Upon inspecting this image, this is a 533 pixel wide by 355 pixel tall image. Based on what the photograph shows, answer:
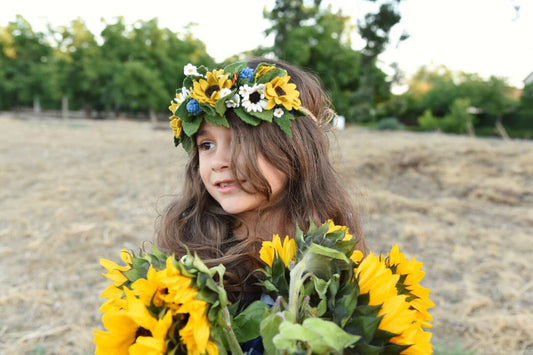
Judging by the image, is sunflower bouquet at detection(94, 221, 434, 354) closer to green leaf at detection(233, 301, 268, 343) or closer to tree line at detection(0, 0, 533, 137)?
green leaf at detection(233, 301, 268, 343)

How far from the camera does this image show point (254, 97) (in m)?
1.67

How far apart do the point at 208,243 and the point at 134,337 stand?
831 millimetres

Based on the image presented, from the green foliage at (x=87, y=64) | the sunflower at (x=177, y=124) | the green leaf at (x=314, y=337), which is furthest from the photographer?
the green foliage at (x=87, y=64)

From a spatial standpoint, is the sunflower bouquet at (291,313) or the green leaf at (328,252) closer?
the sunflower bouquet at (291,313)

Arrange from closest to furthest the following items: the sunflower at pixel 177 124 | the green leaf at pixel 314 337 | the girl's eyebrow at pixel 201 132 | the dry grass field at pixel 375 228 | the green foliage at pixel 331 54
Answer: the green leaf at pixel 314 337 → the girl's eyebrow at pixel 201 132 → the sunflower at pixel 177 124 → the dry grass field at pixel 375 228 → the green foliage at pixel 331 54

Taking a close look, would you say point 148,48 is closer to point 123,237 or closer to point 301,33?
point 301,33

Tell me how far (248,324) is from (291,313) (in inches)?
11.9

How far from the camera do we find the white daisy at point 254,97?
5.33 ft

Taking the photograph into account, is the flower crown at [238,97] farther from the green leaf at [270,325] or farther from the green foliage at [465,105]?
the green foliage at [465,105]

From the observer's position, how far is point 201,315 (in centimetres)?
84

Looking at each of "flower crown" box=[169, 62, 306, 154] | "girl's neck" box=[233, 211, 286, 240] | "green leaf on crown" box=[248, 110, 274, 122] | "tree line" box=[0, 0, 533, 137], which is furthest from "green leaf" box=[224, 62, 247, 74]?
"tree line" box=[0, 0, 533, 137]

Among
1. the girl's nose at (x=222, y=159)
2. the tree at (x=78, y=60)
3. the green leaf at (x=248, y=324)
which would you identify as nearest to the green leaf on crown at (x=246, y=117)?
→ the girl's nose at (x=222, y=159)

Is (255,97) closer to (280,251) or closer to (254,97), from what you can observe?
(254,97)

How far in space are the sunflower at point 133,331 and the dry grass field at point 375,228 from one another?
2089 mm
